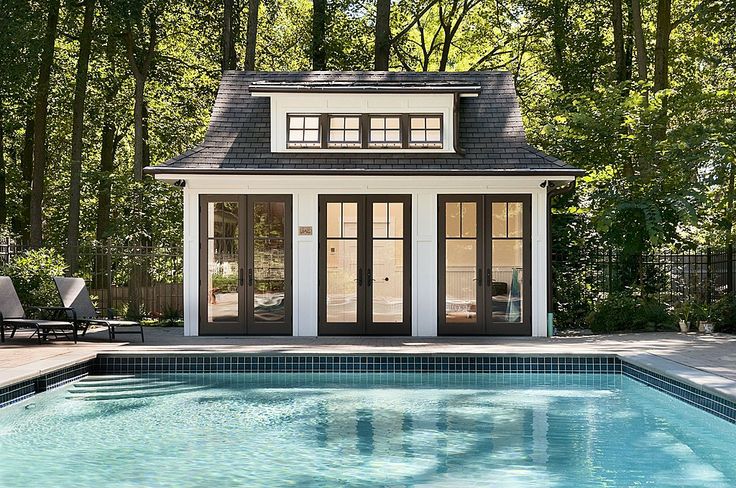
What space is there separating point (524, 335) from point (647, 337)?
209 centimetres

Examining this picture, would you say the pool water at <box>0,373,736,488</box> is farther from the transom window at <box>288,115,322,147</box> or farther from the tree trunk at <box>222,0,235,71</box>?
the tree trunk at <box>222,0,235,71</box>

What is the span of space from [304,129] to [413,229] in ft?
8.61

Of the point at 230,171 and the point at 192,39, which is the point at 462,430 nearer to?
Answer: the point at 230,171

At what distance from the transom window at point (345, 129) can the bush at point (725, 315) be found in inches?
289

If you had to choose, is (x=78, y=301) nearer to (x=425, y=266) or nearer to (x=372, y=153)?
(x=372, y=153)

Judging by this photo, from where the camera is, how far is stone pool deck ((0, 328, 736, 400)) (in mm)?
10484

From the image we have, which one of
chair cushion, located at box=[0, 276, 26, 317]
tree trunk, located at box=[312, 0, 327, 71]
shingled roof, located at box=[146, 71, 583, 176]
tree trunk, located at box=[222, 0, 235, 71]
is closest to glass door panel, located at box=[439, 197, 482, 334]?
shingled roof, located at box=[146, 71, 583, 176]

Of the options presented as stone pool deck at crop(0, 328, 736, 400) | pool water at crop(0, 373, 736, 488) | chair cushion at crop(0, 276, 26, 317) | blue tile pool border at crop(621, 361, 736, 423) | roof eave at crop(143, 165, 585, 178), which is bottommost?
pool water at crop(0, 373, 736, 488)

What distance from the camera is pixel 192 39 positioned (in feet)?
88.4

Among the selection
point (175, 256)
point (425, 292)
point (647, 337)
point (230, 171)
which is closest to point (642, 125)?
point (647, 337)

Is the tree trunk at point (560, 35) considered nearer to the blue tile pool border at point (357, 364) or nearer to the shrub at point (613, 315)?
the shrub at point (613, 315)

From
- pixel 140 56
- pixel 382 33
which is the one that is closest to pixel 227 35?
pixel 140 56

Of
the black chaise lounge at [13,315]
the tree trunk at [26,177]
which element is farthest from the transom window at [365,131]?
the tree trunk at [26,177]

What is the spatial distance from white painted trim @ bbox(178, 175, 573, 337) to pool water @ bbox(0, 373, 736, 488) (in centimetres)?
352
